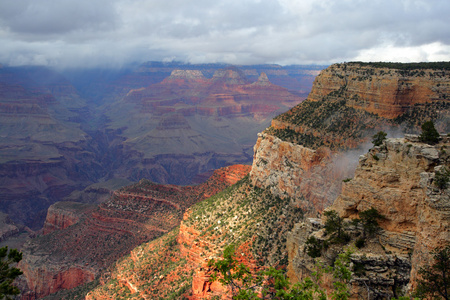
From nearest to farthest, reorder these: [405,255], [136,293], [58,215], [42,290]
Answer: [405,255]
[136,293]
[42,290]
[58,215]

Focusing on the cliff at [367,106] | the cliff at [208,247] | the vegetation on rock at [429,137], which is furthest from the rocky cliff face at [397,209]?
the cliff at [208,247]

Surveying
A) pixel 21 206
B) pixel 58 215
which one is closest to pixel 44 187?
pixel 21 206

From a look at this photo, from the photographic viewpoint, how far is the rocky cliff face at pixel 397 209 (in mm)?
15985

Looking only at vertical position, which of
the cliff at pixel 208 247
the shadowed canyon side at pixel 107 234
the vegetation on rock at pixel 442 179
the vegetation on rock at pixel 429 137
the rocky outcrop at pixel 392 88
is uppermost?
the rocky outcrop at pixel 392 88

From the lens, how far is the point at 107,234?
248 feet

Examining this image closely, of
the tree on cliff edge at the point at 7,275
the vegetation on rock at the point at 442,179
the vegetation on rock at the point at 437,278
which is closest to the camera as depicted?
the vegetation on rock at the point at 437,278

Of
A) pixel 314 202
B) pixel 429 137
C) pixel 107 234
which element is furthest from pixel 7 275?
pixel 107 234

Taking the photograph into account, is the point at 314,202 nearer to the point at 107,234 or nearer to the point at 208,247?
the point at 208,247

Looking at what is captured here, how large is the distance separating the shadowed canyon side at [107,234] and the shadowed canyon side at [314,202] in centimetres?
1216

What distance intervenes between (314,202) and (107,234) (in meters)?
50.4

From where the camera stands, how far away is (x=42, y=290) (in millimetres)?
71062

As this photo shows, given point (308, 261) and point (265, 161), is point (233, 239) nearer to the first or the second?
point (265, 161)

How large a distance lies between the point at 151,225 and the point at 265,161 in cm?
3428

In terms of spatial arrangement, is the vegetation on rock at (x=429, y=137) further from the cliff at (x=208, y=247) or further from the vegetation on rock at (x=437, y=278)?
the cliff at (x=208, y=247)
